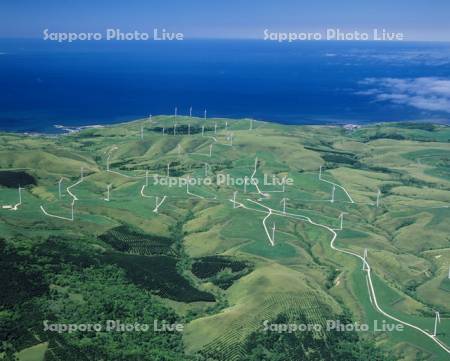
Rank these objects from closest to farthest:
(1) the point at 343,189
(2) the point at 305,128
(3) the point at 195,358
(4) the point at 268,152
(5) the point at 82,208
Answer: (3) the point at 195,358 → (5) the point at 82,208 → (1) the point at 343,189 → (4) the point at 268,152 → (2) the point at 305,128

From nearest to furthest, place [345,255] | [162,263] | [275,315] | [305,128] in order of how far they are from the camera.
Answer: [275,315]
[162,263]
[345,255]
[305,128]

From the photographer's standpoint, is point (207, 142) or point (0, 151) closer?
point (0, 151)

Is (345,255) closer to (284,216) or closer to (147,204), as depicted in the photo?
(284,216)

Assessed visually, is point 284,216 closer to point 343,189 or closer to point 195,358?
point 343,189

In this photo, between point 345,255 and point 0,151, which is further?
point 0,151

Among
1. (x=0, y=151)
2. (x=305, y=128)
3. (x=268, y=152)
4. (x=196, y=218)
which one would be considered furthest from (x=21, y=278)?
(x=305, y=128)

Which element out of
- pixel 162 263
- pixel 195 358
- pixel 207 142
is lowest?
pixel 195 358

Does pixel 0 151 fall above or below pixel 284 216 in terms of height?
above

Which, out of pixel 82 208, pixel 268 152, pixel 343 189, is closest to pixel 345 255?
pixel 343 189

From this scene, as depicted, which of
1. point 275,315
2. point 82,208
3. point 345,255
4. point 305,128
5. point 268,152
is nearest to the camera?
point 275,315
